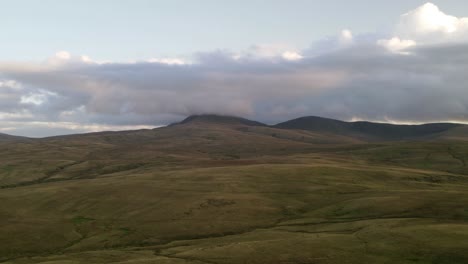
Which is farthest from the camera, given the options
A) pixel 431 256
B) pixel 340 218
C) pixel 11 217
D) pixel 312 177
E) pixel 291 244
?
pixel 312 177

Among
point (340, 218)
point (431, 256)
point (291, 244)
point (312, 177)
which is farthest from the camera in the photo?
point (312, 177)

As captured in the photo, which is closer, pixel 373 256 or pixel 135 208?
pixel 373 256

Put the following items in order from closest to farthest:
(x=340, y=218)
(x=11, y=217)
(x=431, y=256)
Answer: (x=431, y=256) < (x=340, y=218) < (x=11, y=217)

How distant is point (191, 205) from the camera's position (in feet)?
432

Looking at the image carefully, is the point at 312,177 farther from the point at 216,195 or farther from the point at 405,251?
the point at 405,251

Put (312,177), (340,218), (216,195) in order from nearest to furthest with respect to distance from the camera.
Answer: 1. (340,218)
2. (216,195)
3. (312,177)

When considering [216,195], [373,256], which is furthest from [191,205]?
[373,256]

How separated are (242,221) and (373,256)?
161 ft

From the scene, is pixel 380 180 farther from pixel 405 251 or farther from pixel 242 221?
pixel 405 251

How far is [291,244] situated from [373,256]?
46.3ft

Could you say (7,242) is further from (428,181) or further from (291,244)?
(428,181)

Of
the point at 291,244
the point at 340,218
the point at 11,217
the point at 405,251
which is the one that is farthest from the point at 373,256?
the point at 11,217

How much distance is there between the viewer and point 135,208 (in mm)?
132750

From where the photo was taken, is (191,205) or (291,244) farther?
(191,205)
